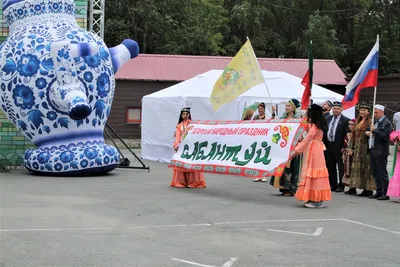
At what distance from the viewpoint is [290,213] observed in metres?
10.9

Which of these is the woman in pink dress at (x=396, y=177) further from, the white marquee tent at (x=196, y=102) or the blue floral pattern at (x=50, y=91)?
the white marquee tent at (x=196, y=102)

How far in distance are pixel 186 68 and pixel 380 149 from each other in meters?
22.3

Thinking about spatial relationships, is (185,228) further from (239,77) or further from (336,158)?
(336,158)

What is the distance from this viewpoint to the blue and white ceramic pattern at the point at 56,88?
1559cm

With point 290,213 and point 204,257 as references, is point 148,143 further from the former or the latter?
point 204,257

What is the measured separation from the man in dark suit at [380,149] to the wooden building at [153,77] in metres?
21.1

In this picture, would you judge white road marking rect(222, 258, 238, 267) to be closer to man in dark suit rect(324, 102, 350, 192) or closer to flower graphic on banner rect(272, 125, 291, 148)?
flower graphic on banner rect(272, 125, 291, 148)

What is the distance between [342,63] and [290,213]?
3884 centimetres

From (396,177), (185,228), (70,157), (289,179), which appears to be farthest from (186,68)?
(185,228)

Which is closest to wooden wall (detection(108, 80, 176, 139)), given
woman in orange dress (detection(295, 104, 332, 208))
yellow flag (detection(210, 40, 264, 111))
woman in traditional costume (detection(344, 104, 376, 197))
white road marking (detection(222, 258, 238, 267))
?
yellow flag (detection(210, 40, 264, 111))

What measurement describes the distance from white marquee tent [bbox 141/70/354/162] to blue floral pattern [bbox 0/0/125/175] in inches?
175

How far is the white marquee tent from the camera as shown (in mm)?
20391

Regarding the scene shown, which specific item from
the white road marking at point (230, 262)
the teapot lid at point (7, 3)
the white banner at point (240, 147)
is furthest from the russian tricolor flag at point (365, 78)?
the teapot lid at point (7, 3)

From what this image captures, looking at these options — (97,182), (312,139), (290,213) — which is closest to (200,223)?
(290,213)
